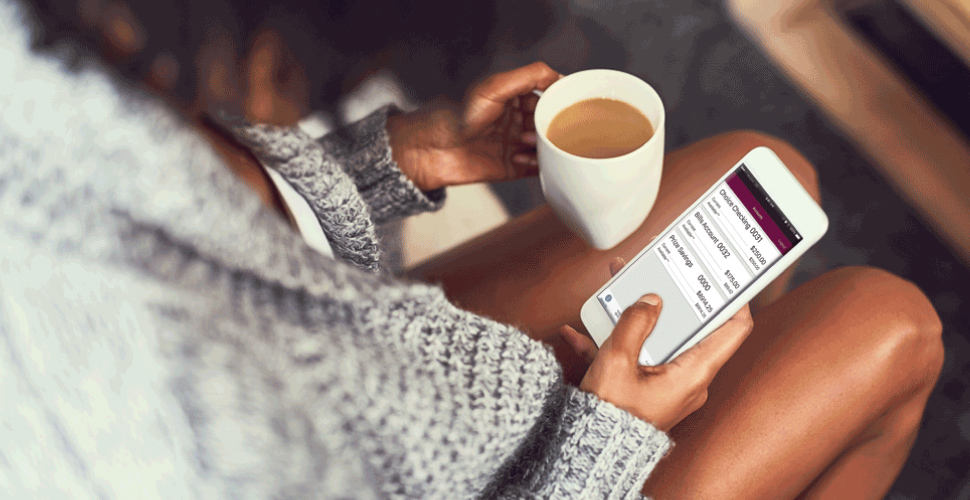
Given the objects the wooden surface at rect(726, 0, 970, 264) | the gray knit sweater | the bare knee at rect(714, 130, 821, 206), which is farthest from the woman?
the wooden surface at rect(726, 0, 970, 264)

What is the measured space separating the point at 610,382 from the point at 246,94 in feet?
1.04

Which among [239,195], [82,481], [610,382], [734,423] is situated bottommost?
[734,423]

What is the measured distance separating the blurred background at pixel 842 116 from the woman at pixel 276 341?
319 mm

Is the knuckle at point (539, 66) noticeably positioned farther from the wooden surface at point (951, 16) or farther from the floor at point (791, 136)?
the wooden surface at point (951, 16)

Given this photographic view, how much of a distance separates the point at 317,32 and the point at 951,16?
2.16ft

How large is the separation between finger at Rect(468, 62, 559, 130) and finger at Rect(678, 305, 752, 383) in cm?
28

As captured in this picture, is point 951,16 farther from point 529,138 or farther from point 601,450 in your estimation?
point 601,450

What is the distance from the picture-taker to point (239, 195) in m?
0.30

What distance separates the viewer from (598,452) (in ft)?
1.38

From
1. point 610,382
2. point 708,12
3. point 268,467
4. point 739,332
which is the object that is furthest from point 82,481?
point 708,12

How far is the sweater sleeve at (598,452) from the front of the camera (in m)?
0.42

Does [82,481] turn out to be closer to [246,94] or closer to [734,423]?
[246,94]

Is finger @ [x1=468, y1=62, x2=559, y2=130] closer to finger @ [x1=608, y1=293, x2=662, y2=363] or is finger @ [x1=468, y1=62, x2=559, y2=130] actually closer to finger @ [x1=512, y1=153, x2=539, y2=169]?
finger @ [x1=512, y1=153, x2=539, y2=169]

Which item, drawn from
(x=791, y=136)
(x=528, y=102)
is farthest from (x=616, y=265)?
(x=791, y=136)
